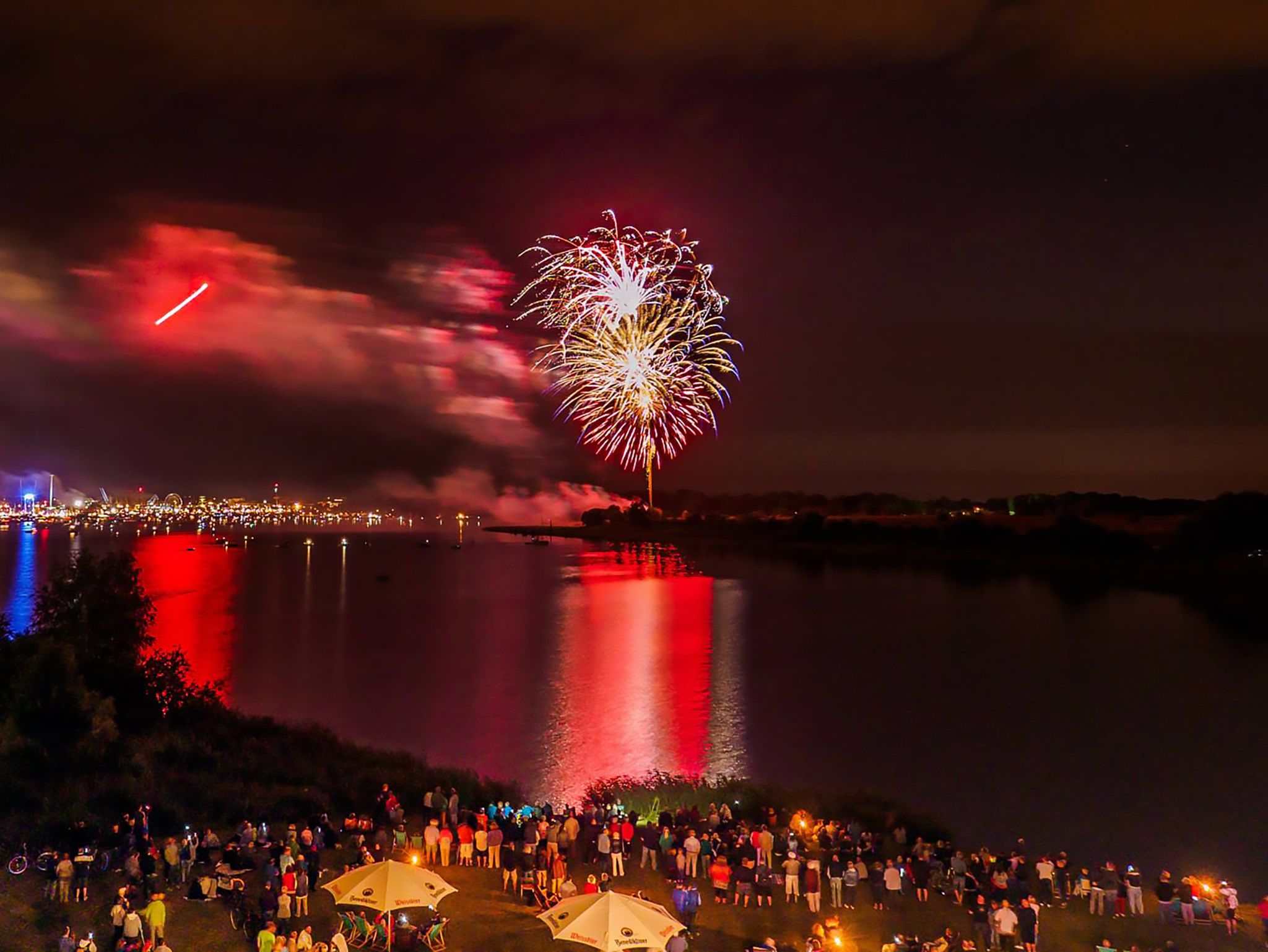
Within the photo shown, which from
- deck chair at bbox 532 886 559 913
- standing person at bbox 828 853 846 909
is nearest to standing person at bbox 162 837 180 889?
deck chair at bbox 532 886 559 913

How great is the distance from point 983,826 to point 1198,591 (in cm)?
5960

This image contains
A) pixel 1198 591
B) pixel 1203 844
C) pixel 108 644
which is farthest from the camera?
pixel 1198 591

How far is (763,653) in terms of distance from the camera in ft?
176

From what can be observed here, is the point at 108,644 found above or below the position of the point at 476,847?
above

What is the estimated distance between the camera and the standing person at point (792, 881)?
48.5 ft

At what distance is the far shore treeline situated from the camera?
17344 millimetres

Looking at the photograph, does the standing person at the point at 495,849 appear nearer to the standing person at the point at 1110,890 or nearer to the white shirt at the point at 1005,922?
the white shirt at the point at 1005,922

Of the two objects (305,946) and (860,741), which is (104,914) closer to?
(305,946)

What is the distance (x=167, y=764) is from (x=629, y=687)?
81.7 feet

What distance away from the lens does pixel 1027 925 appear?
1344cm

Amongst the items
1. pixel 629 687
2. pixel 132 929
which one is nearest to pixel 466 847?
pixel 132 929

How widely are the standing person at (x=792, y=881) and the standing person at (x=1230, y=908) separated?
7.01m

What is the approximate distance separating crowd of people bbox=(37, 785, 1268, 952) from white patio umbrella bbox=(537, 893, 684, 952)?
1.37 feet

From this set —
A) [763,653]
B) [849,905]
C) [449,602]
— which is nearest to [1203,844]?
[849,905]
